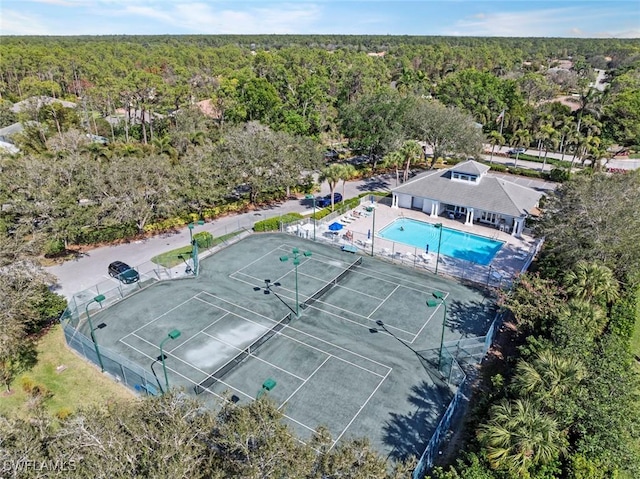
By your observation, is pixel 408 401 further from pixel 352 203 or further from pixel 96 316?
pixel 352 203

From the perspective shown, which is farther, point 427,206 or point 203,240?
point 427,206

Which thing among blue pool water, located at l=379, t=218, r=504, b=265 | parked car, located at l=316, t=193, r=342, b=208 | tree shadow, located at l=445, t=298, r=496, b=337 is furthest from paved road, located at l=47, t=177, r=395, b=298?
tree shadow, located at l=445, t=298, r=496, b=337

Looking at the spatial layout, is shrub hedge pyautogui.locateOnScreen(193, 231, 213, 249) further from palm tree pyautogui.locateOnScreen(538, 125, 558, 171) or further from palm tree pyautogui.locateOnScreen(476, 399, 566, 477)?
palm tree pyautogui.locateOnScreen(538, 125, 558, 171)

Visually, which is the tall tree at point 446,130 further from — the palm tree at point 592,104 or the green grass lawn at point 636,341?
the green grass lawn at point 636,341

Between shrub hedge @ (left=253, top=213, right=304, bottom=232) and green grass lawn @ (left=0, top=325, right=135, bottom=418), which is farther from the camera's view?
shrub hedge @ (left=253, top=213, right=304, bottom=232)

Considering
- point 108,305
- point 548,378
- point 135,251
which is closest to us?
point 548,378

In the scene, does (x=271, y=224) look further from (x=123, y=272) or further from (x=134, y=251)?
(x=123, y=272)

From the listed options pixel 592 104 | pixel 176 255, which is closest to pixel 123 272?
pixel 176 255

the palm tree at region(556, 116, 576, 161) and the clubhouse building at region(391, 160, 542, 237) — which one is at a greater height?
the palm tree at region(556, 116, 576, 161)
